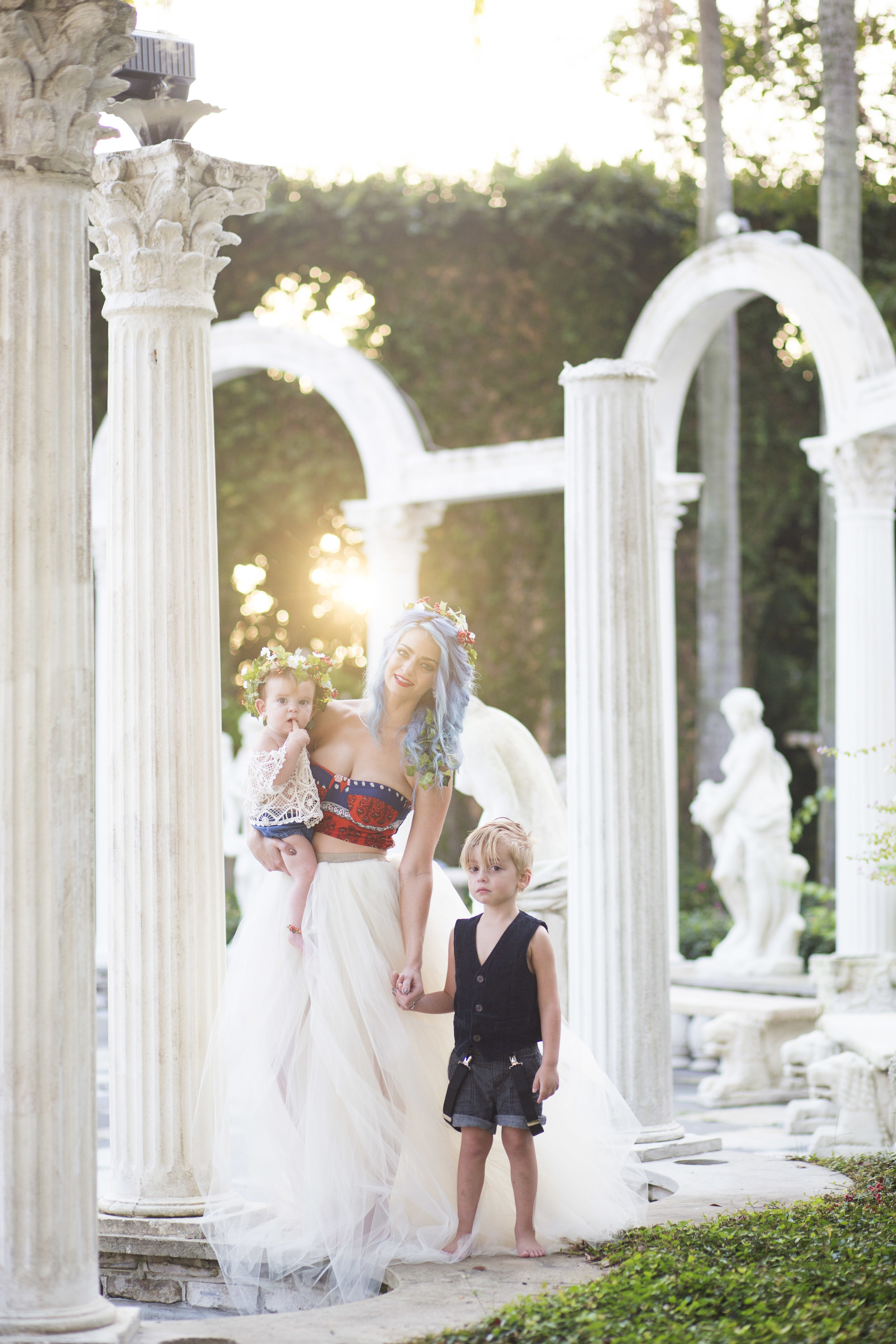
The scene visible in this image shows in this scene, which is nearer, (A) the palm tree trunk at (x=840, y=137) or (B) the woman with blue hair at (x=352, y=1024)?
(B) the woman with blue hair at (x=352, y=1024)

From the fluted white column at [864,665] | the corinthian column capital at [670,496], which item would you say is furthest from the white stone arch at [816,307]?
the corinthian column capital at [670,496]

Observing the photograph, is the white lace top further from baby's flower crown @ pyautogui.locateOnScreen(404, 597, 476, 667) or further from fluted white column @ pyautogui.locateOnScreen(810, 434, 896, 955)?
fluted white column @ pyautogui.locateOnScreen(810, 434, 896, 955)

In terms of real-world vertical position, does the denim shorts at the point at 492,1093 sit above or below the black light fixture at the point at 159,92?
below

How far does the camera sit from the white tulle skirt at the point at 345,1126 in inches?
201

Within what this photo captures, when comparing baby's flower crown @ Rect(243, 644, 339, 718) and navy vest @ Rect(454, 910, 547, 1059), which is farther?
baby's flower crown @ Rect(243, 644, 339, 718)

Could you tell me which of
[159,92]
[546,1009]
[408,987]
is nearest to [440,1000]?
[408,987]

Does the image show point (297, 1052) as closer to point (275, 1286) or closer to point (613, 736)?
point (275, 1286)

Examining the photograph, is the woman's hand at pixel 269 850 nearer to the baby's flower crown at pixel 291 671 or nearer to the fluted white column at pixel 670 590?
the baby's flower crown at pixel 291 671

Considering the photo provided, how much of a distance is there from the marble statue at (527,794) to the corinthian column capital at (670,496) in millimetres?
4612

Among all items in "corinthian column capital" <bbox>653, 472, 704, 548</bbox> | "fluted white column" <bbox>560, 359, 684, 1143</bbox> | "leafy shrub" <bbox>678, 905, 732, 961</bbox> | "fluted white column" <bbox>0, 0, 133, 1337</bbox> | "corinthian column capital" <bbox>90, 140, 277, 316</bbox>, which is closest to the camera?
"fluted white column" <bbox>0, 0, 133, 1337</bbox>

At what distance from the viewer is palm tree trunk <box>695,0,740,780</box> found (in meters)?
15.7

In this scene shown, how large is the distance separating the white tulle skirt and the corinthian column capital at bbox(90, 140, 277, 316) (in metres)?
2.03

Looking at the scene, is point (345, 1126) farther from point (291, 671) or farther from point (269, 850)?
point (291, 671)

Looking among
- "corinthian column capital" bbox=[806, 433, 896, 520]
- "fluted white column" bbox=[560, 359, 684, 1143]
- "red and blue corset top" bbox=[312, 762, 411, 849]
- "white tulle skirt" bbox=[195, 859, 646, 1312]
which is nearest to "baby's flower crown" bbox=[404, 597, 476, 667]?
"red and blue corset top" bbox=[312, 762, 411, 849]
